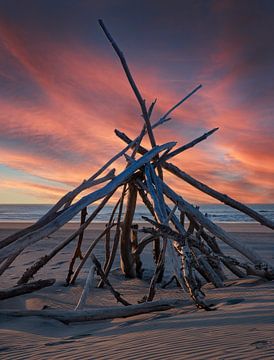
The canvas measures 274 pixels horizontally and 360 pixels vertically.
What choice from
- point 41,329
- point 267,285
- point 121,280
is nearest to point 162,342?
point 41,329

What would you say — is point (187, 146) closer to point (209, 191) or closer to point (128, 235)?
point (209, 191)

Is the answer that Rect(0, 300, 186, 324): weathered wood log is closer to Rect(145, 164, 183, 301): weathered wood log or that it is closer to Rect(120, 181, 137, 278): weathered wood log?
Rect(145, 164, 183, 301): weathered wood log

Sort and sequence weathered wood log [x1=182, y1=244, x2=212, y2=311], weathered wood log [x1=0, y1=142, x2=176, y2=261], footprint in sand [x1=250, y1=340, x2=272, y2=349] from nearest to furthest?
footprint in sand [x1=250, y1=340, x2=272, y2=349], weathered wood log [x1=0, y1=142, x2=176, y2=261], weathered wood log [x1=182, y1=244, x2=212, y2=311]

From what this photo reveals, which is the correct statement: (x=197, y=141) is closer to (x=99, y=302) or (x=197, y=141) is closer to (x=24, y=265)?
(x=99, y=302)

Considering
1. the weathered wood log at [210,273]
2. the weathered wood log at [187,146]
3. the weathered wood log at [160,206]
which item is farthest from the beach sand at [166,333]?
the weathered wood log at [187,146]

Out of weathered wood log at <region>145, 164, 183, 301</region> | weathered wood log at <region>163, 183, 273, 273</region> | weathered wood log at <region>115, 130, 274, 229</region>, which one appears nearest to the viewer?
weathered wood log at <region>145, 164, 183, 301</region>

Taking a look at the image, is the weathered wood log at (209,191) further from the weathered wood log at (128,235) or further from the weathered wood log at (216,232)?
the weathered wood log at (216,232)

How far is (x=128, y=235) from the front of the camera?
663 centimetres

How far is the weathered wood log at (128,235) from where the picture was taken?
6465mm

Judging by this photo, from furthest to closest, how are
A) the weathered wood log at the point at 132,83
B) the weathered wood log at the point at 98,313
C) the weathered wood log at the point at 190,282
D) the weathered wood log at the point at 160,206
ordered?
1. the weathered wood log at the point at 132,83
2. the weathered wood log at the point at 160,206
3. the weathered wood log at the point at 98,313
4. the weathered wood log at the point at 190,282

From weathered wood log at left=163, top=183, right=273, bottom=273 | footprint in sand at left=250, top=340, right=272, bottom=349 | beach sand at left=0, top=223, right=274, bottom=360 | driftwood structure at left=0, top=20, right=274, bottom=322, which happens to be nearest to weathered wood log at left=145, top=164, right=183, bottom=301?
driftwood structure at left=0, top=20, right=274, bottom=322

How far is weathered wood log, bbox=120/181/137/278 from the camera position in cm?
646

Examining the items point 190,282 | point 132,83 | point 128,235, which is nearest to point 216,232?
point 128,235

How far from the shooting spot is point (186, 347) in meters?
2.60
